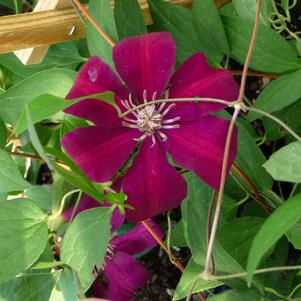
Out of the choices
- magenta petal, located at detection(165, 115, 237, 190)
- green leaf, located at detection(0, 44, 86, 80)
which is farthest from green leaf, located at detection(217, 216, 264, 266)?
green leaf, located at detection(0, 44, 86, 80)

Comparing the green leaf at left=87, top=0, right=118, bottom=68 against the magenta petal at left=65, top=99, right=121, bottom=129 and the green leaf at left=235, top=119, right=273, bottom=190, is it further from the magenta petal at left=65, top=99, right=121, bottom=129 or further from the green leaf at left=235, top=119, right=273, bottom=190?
the green leaf at left=235, top=119, right=273, bottom=190

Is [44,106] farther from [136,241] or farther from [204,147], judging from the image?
[136,241]

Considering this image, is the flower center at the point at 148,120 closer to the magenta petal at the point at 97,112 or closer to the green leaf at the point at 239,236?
the magenta petal at the point at 97,112

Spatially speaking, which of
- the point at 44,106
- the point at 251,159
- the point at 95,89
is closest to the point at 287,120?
the point at 251,159

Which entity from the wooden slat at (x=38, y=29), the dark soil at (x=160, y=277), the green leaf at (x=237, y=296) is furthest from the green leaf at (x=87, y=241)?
the dark soil at (x=160, y=277)

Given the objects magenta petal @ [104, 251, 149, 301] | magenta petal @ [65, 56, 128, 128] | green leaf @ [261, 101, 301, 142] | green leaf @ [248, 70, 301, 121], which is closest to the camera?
magenta petal @ [65, 56, 128, 128]

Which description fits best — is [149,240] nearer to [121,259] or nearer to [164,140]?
[121,259]
